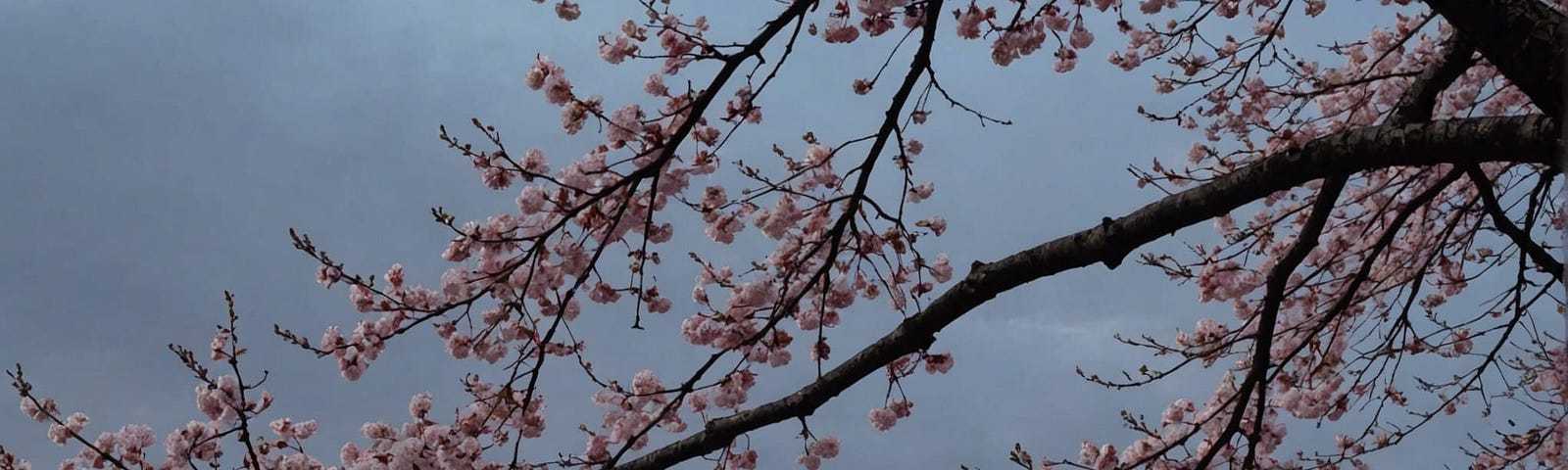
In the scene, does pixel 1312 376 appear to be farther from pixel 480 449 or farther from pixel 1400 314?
pixel 480 449

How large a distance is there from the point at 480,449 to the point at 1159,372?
3190 mm

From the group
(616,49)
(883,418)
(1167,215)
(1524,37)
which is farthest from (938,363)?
(1524,37)

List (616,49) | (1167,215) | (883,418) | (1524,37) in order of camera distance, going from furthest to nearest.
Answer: (883,418) → (616,49) → (1167,215) → (1524,37)

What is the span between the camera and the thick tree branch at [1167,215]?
382cm

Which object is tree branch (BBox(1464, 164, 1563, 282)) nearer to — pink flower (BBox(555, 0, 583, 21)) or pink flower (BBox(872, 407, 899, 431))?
pink flower (BBox(872, 407, 899, 431))

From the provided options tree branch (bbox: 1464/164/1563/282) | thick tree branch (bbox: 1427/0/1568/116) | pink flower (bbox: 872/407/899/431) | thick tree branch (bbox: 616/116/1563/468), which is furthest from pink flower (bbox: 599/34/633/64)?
tree branch (bbox: 1464/164/1563/282)

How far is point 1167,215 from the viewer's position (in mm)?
4371

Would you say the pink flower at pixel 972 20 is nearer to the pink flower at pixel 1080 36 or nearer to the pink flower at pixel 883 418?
the pink flower at pixel 1080 36

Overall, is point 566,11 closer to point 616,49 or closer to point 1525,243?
point 616,49

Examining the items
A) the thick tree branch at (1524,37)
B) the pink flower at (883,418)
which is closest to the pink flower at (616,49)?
the pink flower at (883,418)

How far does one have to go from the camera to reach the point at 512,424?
5.58m

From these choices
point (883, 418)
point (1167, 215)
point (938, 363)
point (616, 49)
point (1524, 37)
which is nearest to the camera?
point (1524, 37)

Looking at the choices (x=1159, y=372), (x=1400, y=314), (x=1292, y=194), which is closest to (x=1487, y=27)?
(x=1159, y=372)

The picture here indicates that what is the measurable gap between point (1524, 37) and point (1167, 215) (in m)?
1.29
